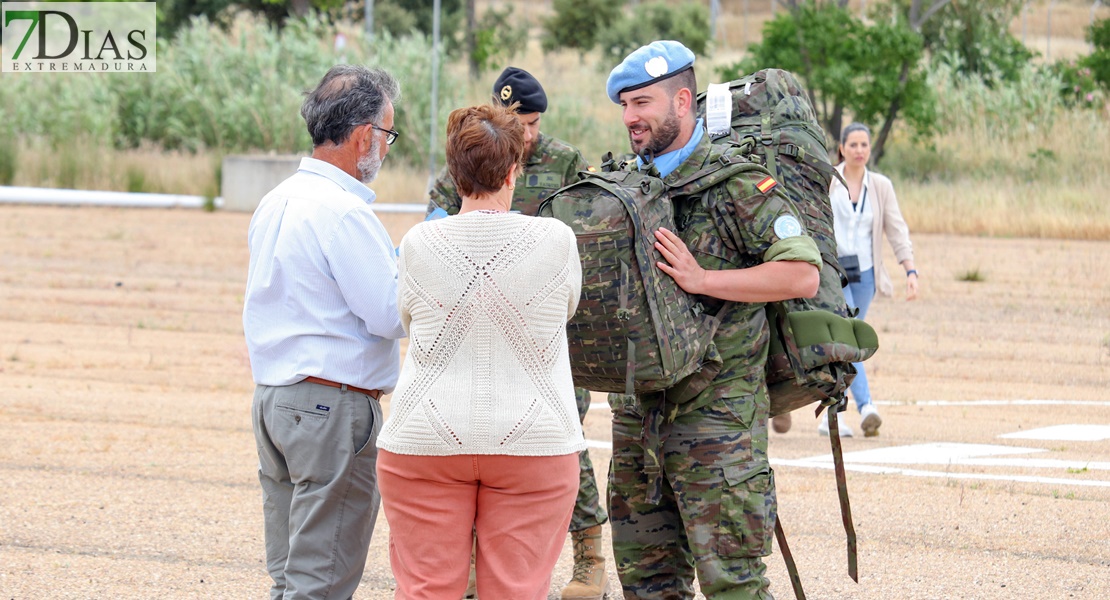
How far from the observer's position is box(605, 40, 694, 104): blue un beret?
3895mm

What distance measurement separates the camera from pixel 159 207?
22531 millimetres

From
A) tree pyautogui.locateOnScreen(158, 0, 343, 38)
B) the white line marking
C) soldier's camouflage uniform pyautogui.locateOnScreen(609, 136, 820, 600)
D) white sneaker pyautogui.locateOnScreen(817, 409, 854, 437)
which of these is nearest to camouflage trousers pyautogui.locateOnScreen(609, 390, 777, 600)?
soldier's camouflage uniform pyautogui.locateOnScreen(609, 136, 820, 600)

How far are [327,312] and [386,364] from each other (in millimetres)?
249

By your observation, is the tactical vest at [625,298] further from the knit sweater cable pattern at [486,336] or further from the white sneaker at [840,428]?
the white sneaker at [840,428]

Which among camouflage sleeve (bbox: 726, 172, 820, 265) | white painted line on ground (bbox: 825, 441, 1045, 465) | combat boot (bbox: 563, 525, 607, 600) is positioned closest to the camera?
camouflage sleeve (bbox: 726, 172, 820, 265)

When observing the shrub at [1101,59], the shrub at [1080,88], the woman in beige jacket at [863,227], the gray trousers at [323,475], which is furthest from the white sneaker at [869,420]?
the shrub at [1101,59]

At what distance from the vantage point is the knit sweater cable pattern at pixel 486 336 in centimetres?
333

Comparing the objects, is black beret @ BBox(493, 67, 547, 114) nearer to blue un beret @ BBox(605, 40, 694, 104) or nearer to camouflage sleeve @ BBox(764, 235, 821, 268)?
blue un beret @ BBox(605, 40, 694, 104)

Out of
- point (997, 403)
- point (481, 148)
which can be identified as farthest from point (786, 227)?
point (997, 403)

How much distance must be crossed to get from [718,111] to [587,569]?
2.09m

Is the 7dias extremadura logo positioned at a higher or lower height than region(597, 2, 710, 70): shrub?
lower

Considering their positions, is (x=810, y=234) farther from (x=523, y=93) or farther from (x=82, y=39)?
(x=82, y=39)

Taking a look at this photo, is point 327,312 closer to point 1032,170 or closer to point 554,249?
point 554,249

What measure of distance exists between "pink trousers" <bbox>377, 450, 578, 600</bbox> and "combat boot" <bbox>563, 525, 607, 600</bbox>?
1.87 metres
